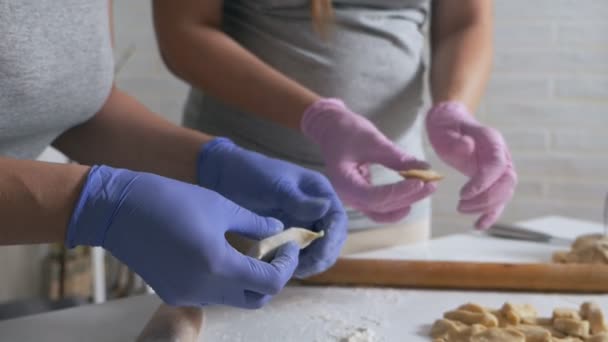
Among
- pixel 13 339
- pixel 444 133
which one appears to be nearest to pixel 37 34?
pixel 13 339

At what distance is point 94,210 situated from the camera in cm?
54

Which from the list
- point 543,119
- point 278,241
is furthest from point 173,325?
point 543,119

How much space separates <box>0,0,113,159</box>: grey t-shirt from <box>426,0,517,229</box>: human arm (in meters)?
0.47

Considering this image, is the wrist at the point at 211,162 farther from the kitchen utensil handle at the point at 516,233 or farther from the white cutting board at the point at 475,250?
the kitchen utensil handle at the point at 516,233

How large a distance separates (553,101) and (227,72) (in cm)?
108

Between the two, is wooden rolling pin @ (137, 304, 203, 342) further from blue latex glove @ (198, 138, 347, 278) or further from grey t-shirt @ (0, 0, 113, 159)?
grey t-shirt @ (0, 0, 113, 159)

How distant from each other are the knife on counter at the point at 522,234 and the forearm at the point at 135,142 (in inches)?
20.0

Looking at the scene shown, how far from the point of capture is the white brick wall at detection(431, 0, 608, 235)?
1692 mm

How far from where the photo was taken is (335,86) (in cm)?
100

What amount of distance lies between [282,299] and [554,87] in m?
1.20

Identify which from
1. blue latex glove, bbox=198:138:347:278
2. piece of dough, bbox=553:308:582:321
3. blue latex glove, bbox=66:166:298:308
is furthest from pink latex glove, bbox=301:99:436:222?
blue latex glove, bbox=66:166:298:308

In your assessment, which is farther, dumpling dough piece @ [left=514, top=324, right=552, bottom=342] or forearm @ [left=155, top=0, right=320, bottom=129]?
forearm @ [left=155, top=0, right=320, bottom=129]

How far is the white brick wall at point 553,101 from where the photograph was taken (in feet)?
5.55

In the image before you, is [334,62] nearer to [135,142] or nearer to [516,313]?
[135,142]
